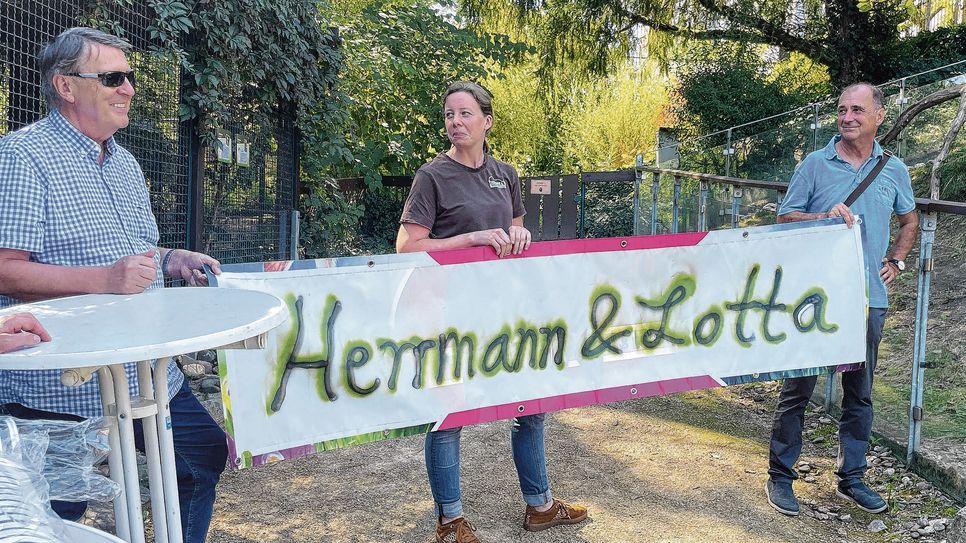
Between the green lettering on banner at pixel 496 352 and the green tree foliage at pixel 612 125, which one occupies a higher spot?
the green tree foliage at pixel 612 125

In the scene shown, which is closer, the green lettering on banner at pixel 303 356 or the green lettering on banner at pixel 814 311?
the green lettering on banner at pixel 303 356

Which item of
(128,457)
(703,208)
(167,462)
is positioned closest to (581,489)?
(167,462)

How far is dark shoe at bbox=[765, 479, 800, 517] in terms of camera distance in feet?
11.5

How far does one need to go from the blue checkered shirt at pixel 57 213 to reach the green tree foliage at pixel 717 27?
12639 millimetres

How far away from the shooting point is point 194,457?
8.04 feet

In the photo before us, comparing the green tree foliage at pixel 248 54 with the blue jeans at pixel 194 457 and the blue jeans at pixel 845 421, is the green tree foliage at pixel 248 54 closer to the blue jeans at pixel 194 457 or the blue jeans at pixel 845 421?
the blue jeans at pixel 194 457

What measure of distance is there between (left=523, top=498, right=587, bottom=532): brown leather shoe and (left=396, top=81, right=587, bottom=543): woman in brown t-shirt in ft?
1.20

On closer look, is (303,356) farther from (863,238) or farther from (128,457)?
(863,238)

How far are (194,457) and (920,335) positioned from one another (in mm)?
3490

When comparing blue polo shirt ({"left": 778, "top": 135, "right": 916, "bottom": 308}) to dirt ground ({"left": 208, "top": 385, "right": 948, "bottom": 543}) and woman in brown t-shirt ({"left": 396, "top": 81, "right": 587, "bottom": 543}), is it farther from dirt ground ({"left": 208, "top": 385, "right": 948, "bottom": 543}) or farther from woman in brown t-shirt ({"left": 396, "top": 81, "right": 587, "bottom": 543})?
woman in brown t-shirt ({"left": 396, "top": 81, "right": 587, "bottom": 543})

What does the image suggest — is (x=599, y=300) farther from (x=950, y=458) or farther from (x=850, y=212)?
(x=950, y=458)

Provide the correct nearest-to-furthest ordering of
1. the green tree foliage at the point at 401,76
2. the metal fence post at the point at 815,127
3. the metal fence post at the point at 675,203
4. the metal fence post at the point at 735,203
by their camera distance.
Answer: the metal fence post at the point at 735,203 → the metal fence post at the point at 675,203 → the green tree foliage at the point at 401,76 → the metal fence post at the point at 815,127

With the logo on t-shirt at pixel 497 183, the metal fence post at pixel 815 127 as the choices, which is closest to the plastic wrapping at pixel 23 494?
the logo on t-shirt at pixel 497 183

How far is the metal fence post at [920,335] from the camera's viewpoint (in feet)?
13.1
